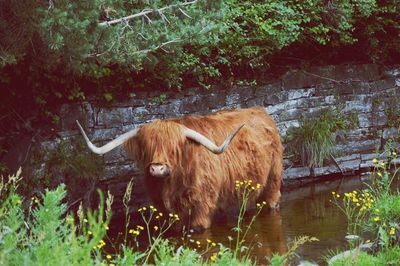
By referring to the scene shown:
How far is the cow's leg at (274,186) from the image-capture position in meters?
8.83

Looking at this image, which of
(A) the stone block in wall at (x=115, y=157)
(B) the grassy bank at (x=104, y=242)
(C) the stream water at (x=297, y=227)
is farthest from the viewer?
(A) the stone block in wall at (x=115, y=157)

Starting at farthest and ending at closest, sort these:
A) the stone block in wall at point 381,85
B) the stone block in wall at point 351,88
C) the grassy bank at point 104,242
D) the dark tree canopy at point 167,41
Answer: the stone block in wall at point 381,85, the stone block in wall at point 351,88, the dark tree canopy at point 167,41, the grassy bank at point 104,242

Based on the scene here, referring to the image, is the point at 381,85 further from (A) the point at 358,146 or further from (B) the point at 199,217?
(B) the point at 199,217

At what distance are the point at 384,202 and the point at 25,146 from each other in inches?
142

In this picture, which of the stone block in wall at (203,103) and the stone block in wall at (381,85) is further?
the stone block in wall at (381,85)

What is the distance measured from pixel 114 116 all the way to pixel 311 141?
2762 millimetres

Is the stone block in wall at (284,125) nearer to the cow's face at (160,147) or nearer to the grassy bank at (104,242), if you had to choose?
the grassy bank at (104,242)

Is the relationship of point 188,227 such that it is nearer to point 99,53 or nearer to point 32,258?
point 99,53

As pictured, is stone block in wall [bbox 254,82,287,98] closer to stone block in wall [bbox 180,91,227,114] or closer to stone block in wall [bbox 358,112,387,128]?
stone block in wall [bbox 180,91,227,114]

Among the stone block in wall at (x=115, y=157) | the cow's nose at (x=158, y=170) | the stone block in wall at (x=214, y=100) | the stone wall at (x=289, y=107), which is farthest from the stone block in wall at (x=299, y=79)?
the cow's nose at (x=158, y=170)

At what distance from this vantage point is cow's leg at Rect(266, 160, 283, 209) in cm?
883

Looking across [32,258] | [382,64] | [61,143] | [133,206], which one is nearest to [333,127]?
[382,64]

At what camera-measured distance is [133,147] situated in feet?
24.9

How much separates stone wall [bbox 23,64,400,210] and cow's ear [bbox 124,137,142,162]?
847mm
